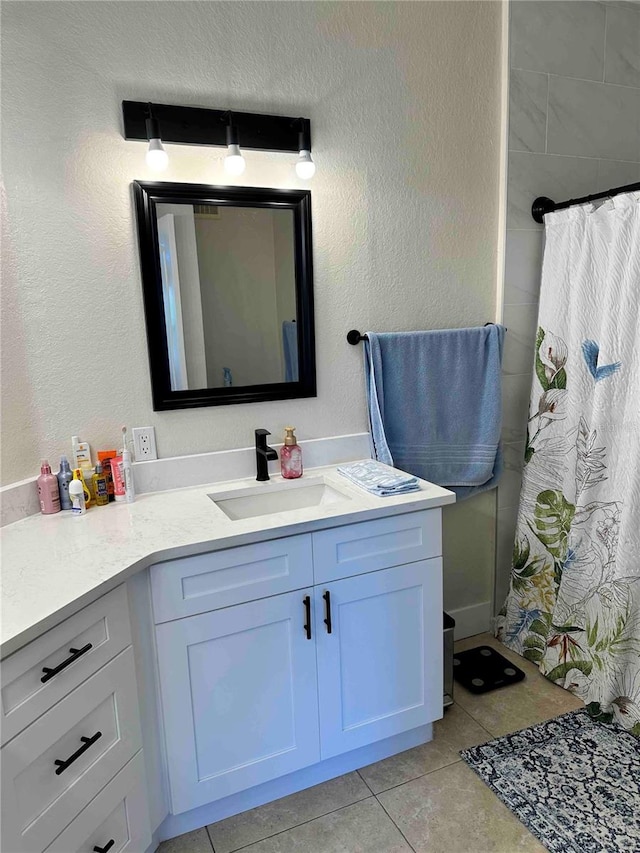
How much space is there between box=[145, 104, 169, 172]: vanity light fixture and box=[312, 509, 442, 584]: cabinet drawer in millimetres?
1210

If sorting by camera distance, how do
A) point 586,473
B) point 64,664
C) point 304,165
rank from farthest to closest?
point 586,473, point 304,165, point 64,664

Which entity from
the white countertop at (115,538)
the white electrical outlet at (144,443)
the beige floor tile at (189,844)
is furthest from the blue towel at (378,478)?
the beige floor tile at (189,844)

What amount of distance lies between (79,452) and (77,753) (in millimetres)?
890

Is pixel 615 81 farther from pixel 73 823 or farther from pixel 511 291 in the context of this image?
pixel 73 823

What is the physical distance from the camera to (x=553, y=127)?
237cm

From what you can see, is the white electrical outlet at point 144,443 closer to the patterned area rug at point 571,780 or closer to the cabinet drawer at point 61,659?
the cabinet drawer at point 61,659

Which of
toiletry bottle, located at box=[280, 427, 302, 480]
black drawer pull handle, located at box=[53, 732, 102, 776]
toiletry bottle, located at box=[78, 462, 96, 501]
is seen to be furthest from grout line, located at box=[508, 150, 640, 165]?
black drawer pull handle, located at box=[53, 732, 102, 776]

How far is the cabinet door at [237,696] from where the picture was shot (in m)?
1.59

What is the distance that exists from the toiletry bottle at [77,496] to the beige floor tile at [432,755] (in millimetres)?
1241

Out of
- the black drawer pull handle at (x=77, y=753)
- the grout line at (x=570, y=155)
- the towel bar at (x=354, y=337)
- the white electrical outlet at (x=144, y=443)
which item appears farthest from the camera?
the grout line at (x=570, y=155)

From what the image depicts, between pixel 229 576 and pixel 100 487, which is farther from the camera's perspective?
pixel 100 487

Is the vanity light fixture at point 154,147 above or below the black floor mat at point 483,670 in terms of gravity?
above

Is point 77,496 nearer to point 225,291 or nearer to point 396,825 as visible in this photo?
point 225,291

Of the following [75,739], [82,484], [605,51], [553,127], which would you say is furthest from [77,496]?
[605,51]
